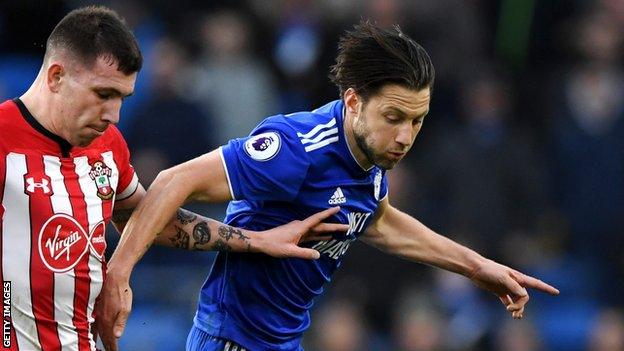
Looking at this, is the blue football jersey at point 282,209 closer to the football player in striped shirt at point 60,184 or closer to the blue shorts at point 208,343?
the blue shorts at point 208,343

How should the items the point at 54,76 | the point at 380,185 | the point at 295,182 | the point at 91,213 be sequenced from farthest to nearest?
the point at 380,185
the point at 295,182
the point at 91,213
the point at 54,76

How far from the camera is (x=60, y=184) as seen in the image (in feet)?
14.6

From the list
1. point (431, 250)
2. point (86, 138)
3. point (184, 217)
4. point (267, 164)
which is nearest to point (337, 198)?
point (267, 164)

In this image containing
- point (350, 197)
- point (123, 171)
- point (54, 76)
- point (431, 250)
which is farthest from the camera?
point (431, 250)

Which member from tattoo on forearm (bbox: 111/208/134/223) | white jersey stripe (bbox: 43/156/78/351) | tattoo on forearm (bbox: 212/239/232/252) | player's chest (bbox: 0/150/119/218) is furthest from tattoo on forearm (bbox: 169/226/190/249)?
white jersey stripe (bbox: 43/156/78/351)

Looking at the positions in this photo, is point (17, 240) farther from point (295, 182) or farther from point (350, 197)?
point (350, 197)

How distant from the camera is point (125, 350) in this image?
858 cm

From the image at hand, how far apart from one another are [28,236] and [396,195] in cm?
536

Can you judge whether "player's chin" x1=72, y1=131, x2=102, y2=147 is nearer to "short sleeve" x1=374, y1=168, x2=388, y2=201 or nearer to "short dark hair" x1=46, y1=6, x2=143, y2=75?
"short dark hair" x1=46, y1=6, x2=143, y2=75

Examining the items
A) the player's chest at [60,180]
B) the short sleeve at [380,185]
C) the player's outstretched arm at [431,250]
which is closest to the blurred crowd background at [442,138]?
the player's outstretched arm at [431,250]

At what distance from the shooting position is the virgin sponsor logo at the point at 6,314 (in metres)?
4.30

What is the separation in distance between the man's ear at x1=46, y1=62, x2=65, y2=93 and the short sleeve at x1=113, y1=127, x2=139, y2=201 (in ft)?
1.43

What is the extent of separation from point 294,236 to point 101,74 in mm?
1156

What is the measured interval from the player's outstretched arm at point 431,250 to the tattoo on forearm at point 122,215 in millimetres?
1343
